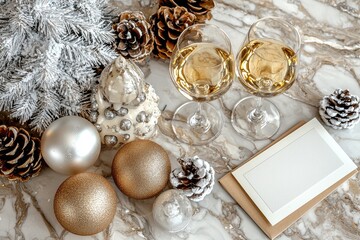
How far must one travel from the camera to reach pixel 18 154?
92 cm

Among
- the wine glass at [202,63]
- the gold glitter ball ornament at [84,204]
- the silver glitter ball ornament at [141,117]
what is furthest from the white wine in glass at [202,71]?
the gold glitter ball ornament at [84,204]

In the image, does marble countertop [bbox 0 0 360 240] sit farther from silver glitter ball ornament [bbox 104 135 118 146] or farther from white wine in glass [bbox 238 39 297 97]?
white wine in glass [bbox 238 39 297 97]

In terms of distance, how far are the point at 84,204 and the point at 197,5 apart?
447 millimetres

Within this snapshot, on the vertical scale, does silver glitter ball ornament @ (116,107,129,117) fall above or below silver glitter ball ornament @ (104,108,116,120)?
above

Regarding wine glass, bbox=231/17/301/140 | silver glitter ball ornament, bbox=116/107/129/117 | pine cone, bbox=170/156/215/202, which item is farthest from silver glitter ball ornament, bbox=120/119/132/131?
wine glass, bbox=231/17/301/140

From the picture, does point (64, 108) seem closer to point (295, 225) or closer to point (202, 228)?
point (202, 228)

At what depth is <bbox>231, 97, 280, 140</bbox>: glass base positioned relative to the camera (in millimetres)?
1013

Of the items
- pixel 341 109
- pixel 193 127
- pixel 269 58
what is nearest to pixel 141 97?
pixel 193 127

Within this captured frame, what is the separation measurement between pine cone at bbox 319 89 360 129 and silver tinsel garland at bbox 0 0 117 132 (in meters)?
0.42

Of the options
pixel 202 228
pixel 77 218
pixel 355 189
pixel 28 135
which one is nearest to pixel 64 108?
pixel 28 135

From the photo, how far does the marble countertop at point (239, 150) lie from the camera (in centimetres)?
94

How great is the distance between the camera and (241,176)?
97 cm

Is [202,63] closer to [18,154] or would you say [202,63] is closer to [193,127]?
[193,127]

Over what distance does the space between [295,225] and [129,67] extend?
42cm
